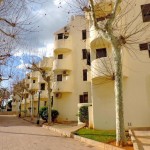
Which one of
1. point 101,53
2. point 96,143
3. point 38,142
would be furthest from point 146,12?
point 38,142

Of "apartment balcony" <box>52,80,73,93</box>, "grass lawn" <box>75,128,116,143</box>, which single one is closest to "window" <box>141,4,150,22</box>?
"grass lawn" <box>75,128,116,143</box>

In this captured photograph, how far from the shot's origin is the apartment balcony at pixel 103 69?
15.3m

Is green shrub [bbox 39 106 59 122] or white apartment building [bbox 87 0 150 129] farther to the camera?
green shrub [bbox 39 106 59 122]

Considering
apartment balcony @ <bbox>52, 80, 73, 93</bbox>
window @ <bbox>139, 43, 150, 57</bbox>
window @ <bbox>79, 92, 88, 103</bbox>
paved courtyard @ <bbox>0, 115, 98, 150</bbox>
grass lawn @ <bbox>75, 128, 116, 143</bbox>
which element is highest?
window @ <bbox>139, 43, 150, 57</bbox>

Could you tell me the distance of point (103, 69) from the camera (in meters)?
15.6

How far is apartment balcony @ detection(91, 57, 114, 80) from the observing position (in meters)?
15.3

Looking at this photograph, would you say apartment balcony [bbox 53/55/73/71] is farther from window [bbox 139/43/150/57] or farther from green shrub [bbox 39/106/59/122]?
window [bbox 139/43/150/57]

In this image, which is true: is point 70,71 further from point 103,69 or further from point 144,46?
point 144,46

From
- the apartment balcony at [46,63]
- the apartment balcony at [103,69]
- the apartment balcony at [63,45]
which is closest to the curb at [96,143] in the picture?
the apartment balcony at [103,69]

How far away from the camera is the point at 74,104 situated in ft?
91.2

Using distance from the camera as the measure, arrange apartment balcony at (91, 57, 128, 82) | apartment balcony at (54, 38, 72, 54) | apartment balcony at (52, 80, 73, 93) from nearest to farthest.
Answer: apartment balcony at (91, 57, 128, 82) → apartment balcony at (52, 80, 73, 93) → apartment balcony at (54, 38, 72, 54)

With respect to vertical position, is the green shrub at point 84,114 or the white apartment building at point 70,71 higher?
the white apartment building at point 70,71

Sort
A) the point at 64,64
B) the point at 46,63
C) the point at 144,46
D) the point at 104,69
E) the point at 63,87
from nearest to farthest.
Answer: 1. the point at 144,46
2. the point at 104,69
3. the point at 63,87
4. the point at 64,64
5. the point at 46,63

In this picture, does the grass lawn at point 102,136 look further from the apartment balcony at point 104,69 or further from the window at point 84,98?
the window at point 84,98
